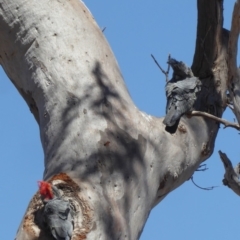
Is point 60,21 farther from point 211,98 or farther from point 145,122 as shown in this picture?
point 211,98

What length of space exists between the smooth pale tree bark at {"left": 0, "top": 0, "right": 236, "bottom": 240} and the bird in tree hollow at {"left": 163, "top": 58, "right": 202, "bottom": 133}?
5cm

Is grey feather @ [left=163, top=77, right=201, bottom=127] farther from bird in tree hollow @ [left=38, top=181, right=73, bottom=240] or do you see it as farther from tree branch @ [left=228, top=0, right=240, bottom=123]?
bird in tree hollow @ [left=38, top=181, right=73, bottom=240]

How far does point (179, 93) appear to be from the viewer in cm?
382

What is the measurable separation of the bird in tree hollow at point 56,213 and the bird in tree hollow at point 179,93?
0.73 metres

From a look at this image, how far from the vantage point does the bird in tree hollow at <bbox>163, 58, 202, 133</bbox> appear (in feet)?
11.0

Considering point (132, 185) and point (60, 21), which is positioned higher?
point (60, 21)

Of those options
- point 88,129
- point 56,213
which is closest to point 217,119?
point 88,129

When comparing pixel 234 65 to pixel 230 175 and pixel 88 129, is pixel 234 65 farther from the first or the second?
pixel 88 129

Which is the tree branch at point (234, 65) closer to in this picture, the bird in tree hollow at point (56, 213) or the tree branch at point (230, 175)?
the tree branch at point (230, 175)

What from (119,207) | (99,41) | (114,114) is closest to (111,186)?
(119,207)

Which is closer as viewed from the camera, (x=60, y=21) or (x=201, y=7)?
(x=60, y=21)

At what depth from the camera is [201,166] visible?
3.84m

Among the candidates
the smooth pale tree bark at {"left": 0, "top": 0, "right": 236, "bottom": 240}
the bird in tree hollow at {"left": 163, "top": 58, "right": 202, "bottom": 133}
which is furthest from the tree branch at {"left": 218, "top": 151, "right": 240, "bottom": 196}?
the bird in tree hollow at {"left": 163, "top": 58, "right": 202, "bottom": 133}

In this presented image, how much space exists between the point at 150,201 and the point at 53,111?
529 millimetres
